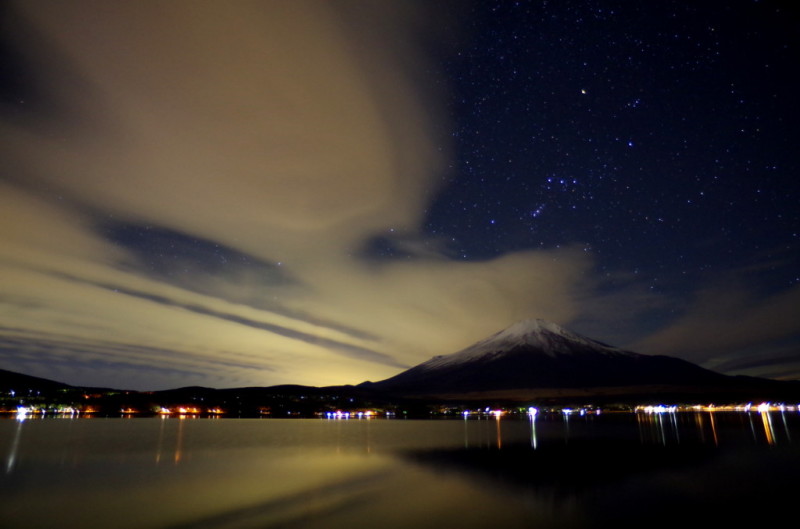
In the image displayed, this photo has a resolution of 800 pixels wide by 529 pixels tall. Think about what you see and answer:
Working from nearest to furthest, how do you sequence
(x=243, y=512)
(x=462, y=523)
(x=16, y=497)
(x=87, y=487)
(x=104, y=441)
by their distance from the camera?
(x=462, y=523) < (x=243, y=512) < (x=16, y=497) < (x=87, y=487) < (x=104, y=441)

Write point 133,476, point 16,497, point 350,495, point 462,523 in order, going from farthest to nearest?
point 133,476, point 350,495, point 16,497, point 462,523

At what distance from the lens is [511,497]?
26344 millimetres

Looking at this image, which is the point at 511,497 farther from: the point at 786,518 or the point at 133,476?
the point at 133,476

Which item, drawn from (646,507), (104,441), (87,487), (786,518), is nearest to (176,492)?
(87,487)

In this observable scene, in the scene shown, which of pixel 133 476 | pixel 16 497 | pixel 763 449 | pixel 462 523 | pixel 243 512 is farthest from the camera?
pixel 763 449

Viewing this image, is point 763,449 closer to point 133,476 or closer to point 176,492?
point 176,492

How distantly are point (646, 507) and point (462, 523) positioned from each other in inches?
379

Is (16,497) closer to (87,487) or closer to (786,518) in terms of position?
(87,487)

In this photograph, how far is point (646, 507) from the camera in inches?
939

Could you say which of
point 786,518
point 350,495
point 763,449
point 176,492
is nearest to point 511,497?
point 350,495

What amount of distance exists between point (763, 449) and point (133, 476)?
5793 centimetres

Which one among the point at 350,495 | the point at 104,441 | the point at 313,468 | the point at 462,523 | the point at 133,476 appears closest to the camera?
the point at 462,523

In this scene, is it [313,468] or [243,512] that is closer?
[243,512]

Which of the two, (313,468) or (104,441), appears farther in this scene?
(104,441)
